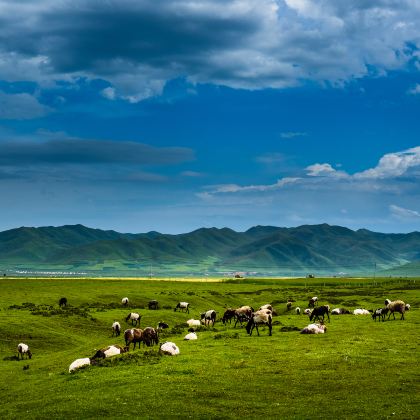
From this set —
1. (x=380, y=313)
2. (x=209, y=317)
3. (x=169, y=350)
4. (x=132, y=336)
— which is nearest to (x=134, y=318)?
(x=209, y=317)

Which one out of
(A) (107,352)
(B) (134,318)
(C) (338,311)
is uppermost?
(A) (107,352)

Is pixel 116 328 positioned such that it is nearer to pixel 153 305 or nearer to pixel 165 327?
pixel 165 327

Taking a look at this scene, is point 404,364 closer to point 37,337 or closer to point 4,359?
point 4,359

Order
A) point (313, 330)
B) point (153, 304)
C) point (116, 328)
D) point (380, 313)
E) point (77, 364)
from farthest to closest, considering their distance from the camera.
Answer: point (153, 304), point (380, 313), point (116, 328), point (313, 330), point (77, 364)

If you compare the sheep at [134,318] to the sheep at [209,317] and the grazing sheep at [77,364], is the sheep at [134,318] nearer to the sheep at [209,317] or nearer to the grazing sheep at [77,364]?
the sheep at [209,317]

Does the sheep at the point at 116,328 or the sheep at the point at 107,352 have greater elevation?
the sheep at the point at 107,352

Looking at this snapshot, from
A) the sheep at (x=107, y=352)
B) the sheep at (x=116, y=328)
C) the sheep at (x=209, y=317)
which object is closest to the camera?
the sheep at (x=107, y=352)

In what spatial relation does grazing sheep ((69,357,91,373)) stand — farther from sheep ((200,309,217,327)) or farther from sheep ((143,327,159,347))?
sheep ((200,309,217,327))

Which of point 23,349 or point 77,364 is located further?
point 23,349

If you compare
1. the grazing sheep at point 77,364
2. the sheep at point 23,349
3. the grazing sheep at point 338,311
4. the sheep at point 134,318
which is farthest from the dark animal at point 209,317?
the grazing sheep at point 77,364

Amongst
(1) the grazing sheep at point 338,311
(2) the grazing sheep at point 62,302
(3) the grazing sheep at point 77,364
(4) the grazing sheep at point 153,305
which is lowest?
(4) the grazing sheep at point 153,305

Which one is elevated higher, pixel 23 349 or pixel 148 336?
pixel 148 336

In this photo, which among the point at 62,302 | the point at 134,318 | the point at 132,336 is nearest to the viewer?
the point at 132,336

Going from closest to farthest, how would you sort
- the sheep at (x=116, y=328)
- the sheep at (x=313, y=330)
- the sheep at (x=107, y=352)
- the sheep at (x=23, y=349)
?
the sheep at (x=107, y=352), the sheep at (x=23, y=349), the sheep at (x=313, y=330), the sheep at (x=116, y=328)
